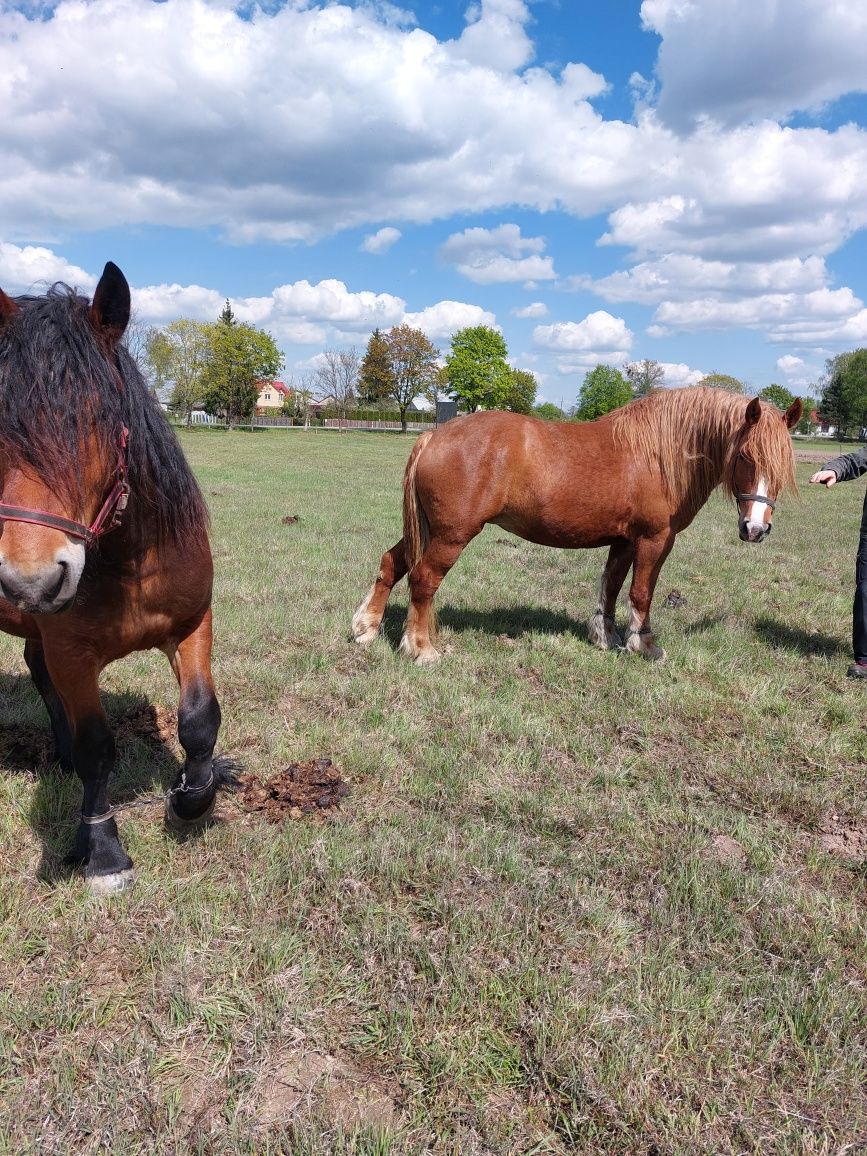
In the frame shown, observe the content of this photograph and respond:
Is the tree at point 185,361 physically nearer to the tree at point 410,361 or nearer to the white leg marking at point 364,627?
the tree at point 410,361

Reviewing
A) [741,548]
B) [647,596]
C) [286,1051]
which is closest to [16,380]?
[286,1051]

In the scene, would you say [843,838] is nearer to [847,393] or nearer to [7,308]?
[7,308]

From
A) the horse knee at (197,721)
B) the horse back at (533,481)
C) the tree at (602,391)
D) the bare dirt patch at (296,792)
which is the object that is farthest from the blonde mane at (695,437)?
the tree at (602,391)

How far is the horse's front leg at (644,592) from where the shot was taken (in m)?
5.86

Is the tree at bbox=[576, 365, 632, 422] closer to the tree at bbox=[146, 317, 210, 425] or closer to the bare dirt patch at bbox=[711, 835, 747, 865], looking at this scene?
the tree at bbox=[146, 317, 210, 425]

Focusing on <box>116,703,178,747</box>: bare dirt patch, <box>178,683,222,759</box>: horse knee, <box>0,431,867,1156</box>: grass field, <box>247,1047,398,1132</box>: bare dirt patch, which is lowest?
<box>247,1047,398,1132</box>: bare dirt patch

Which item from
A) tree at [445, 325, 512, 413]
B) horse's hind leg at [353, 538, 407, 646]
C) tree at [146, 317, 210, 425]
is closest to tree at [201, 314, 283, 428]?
tree at [146, 317, 210, 425]

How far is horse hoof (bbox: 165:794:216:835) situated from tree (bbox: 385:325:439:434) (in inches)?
2877

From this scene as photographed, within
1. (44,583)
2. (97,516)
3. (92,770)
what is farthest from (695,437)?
(44,583)

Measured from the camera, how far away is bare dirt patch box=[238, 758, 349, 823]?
3342 mm

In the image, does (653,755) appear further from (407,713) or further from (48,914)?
(48,914)

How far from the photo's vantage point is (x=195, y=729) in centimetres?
291

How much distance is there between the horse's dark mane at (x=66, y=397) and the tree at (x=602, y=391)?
81264 millimetres

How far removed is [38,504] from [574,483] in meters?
4.41
